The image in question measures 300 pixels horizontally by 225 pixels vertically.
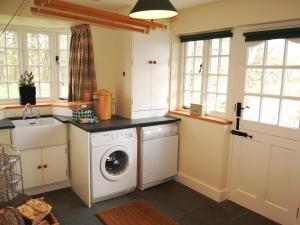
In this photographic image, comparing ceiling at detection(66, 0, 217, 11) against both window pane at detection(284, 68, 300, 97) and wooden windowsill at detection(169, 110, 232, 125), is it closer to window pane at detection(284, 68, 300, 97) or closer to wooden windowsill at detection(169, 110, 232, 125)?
window pane at detection(284, 68, 300, 97)

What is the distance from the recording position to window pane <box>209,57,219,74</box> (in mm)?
3244

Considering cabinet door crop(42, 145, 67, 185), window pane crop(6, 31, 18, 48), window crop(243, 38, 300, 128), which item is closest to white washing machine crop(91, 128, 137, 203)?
cabinet door crop(42, 145, 67, 185)

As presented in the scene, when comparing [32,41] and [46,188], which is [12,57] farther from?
[46,188]

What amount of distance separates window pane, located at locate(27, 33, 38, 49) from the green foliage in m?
0.40

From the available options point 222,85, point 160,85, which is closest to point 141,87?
point 160,85

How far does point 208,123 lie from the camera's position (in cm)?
319

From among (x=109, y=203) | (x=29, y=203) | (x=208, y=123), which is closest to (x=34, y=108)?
(x=109, y=203)

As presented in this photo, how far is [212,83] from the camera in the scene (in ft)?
10.9

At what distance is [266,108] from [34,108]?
294 cm

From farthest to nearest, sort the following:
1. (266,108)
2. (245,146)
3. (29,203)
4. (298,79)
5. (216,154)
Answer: (216,154)
(245,146)
(266,108)
(298,79)
(29,203)

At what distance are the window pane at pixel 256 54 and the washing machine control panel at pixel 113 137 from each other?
157cm

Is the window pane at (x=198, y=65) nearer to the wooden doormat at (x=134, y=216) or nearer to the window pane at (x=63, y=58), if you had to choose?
the wooden doormat at (x=134, y=216)

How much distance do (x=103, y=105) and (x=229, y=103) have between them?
160 centimetres

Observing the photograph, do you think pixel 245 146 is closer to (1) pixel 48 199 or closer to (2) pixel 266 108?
(2) pixel 266 108
